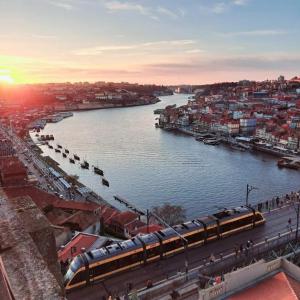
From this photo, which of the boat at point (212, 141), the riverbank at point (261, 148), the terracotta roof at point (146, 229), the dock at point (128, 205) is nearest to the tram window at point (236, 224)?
the terracotta roof at point (146, 229)

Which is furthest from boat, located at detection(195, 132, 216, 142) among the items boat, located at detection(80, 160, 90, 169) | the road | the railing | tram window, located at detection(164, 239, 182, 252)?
tram window, located at detection(164, 239, 182, 252)

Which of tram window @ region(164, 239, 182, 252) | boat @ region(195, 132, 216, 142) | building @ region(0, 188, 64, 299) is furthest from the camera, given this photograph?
boat @ region(195, 132, 216, 142)

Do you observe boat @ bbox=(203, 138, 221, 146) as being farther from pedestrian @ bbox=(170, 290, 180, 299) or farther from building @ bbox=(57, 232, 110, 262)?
pedestrian @ bbox=(170, 290, 180, 299)

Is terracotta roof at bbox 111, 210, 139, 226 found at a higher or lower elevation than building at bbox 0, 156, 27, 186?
lower

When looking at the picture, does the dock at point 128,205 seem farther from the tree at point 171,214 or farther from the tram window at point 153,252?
the tram window at point 153,252

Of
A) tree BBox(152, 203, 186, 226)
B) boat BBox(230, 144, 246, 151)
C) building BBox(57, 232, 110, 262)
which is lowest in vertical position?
boat BBox(230, 144, 246, 151)

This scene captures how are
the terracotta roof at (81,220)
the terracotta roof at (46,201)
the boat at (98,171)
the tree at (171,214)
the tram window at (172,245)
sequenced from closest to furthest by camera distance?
the tram window at (172,245) < the terracotta roof at (81,220) < the terracotta roof at (46,201) < the tree at (171,214) < the boat at (98,171)

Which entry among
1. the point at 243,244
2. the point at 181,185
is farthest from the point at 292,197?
the point at 181,185

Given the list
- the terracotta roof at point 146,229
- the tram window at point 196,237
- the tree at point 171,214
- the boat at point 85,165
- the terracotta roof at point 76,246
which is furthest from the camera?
the boat at point 85,165
